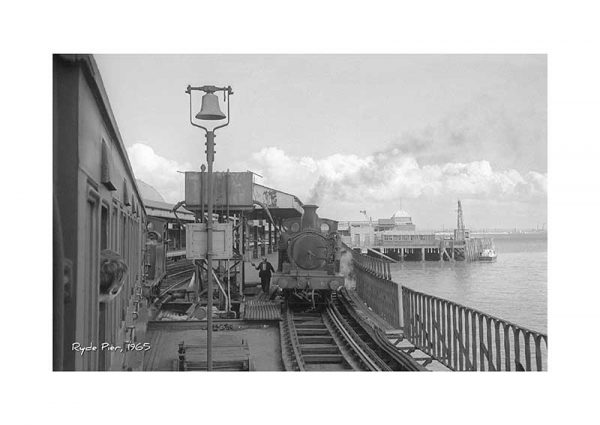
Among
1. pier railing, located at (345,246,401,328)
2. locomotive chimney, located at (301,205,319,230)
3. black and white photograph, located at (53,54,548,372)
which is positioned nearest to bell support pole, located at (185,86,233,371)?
black and white photograph, located at (53,54,548,372)

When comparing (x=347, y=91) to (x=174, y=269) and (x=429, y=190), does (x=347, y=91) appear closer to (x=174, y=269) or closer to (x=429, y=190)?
(x=429, y=190)

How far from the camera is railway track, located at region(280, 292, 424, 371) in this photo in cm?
709

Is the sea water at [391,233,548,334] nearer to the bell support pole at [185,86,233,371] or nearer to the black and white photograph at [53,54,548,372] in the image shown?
the black and white photograph at [53,54,548,372]

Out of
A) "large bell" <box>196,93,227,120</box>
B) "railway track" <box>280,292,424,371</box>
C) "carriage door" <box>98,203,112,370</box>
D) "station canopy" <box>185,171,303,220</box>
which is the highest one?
"large bell" <box>196,93,227,120</box>

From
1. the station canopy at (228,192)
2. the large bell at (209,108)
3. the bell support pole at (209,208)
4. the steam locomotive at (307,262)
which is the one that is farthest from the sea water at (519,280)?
the steam locomotive at (307,262)

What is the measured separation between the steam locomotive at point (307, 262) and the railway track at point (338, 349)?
0.96 m

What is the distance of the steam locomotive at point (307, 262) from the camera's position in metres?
11.7

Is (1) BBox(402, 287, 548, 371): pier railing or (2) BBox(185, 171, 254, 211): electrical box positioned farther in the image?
(2) BBox(185, 171, 254, 211): electrical box

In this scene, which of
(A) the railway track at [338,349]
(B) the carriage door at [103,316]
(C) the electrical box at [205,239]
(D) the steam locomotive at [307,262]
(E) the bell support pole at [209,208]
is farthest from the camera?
(D) the steam locomotive at [307,262]

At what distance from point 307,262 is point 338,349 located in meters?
3.85

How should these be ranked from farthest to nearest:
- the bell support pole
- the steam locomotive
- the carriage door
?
the steam locomotive → the bell support pole → the carriage door

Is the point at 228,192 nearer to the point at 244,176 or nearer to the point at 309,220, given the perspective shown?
the point at 244,176

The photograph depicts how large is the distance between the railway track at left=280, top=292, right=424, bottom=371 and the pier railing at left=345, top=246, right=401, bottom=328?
20.5 inches

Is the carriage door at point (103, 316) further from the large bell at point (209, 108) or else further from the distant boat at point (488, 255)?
the distant boat at point (488, 255)
